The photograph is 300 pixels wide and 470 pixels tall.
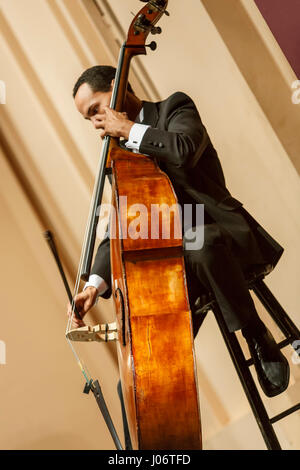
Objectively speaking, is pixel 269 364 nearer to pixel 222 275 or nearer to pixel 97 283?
pixel 222 275

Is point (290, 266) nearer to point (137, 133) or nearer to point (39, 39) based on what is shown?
point (137, 133)

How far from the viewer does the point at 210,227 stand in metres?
1.20

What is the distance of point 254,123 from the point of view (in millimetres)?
1994

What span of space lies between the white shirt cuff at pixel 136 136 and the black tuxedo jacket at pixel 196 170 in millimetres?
10

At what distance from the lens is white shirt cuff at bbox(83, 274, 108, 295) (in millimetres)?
1418

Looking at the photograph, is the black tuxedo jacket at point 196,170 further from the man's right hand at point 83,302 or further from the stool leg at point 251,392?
the man's right hand at point 83,302

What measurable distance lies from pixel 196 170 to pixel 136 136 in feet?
0.64

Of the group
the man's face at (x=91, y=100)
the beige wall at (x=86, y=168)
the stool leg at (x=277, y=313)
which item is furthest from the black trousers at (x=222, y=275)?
the beige wall at (x=86, y=168)

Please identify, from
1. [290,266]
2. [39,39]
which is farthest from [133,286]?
[39,39]

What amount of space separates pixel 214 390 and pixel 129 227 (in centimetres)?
135

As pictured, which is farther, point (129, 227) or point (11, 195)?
point (11, 195)

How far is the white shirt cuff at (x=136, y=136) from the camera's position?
1.25m

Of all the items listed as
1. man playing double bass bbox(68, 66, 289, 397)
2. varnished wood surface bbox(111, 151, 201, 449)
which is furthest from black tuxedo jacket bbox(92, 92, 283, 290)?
varnished wood surface bbox(111, 151, 201, 449)

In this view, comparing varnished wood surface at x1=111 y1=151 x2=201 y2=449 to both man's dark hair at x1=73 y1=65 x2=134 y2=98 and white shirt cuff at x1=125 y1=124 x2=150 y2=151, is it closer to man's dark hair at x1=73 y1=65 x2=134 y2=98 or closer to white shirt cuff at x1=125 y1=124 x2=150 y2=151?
white shirt cuff at x1=125 y1=124 x2=150 y2=151
